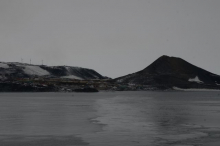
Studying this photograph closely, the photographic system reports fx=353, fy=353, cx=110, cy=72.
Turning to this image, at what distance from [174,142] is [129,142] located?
4.41 meters

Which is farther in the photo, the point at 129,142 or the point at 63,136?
the point at 63,136

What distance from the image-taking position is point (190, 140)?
118ft

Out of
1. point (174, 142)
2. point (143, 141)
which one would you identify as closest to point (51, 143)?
point (143, 141)

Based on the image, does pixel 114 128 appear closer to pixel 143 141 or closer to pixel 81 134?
pixel 81 134

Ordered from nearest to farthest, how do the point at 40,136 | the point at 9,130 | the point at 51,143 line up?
the point at 51,143
the point at 40,136
the point at 9,130

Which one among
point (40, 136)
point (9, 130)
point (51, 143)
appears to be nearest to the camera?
point (51, 143)

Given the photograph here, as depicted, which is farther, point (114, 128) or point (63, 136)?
point (114, 128)

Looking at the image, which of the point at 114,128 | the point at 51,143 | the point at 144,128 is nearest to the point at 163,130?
the point at 144,128

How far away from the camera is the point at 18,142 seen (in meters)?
34.6

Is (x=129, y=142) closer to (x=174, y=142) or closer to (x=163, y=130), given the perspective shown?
(x=174, y=142)

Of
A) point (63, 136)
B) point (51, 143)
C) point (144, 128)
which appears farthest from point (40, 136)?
point (144, 128)

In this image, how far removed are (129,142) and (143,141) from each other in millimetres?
1626

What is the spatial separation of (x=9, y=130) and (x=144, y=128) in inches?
671

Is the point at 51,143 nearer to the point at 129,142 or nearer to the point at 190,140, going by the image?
the point at 129,142
